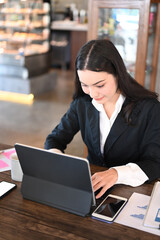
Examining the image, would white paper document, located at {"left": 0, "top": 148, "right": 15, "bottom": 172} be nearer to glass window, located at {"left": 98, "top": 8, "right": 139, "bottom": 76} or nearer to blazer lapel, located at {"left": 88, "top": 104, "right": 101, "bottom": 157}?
blazer lapel, located at {"left": 88, "top": 104, "right": 101, "bottom": 157}

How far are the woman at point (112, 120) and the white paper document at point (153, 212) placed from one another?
14 centimetres

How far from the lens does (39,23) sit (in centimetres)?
659

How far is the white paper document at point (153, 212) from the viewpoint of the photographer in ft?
3.72

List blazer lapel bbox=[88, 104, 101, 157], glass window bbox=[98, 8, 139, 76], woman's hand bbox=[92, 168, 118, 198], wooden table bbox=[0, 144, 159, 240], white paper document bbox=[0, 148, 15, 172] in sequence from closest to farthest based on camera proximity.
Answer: wooden table bbox=[0, 144, 159, 240], woman's hand bbox=[92, 168, 118, 198], white paper document bbox=[0, 148, 15, 172], blazer lapel bbox=[88, 104, 101, 157], glass window bbox=[98, 8, 139, 76]

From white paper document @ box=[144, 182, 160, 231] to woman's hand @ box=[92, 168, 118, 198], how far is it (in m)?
0.17

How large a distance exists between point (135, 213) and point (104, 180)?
204 millimetres

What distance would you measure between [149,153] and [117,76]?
15.8 inches

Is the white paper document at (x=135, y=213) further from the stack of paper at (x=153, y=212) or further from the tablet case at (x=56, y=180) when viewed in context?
the tablet case at (x=56, y=180)

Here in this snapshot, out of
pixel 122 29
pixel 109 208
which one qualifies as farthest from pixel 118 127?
pixel 122 29

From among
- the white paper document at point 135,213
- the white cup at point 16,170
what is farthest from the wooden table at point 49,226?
the white cup at point 16,170

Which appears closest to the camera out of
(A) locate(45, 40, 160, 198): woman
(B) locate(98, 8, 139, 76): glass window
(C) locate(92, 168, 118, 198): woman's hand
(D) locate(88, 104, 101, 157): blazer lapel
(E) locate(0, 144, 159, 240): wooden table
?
(E) locate(0, 144, 159, 240): wooden table

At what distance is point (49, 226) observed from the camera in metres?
1.13

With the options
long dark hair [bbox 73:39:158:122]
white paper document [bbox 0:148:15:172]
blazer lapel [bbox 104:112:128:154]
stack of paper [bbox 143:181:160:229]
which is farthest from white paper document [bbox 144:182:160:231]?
white paper document [bbox 0:148:15:172]

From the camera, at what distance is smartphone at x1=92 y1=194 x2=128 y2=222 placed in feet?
3.86
